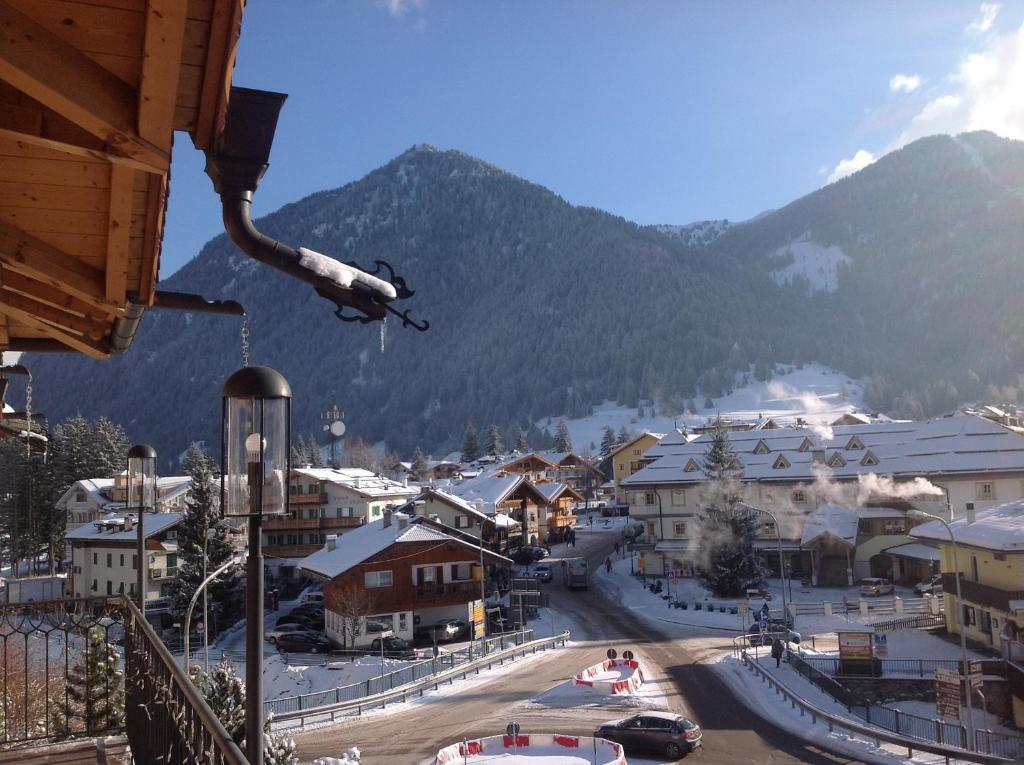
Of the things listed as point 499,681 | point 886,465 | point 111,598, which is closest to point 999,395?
point 886,465

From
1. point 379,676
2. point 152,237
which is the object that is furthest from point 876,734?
point 152,237

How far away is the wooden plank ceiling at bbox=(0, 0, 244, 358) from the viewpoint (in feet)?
8.16

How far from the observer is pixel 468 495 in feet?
227

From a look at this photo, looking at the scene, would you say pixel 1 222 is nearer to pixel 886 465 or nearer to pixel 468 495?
pixel 886 465

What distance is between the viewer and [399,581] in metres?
40.4

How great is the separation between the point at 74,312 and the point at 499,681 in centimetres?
2792

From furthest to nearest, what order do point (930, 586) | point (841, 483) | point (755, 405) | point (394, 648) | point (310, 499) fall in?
point (755, 405), point (310, 499), point (841, 483), point (930, 586), point (394, 648)

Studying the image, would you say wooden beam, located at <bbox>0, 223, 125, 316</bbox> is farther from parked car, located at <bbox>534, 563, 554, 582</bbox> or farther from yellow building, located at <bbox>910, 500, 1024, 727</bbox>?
parked car, located at <bbox>534, 563, 554, 582</bbox>

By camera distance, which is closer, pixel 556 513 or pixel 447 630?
pixel 447 630

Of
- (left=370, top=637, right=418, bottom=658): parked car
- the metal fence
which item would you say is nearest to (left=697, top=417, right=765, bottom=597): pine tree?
the metal fence

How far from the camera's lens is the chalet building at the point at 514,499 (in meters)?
66.4

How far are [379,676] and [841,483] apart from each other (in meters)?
39.3

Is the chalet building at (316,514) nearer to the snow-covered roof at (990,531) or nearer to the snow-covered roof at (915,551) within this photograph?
the snow-covered roof at (915,551)

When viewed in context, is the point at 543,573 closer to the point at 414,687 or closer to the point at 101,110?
the point at 414,687
